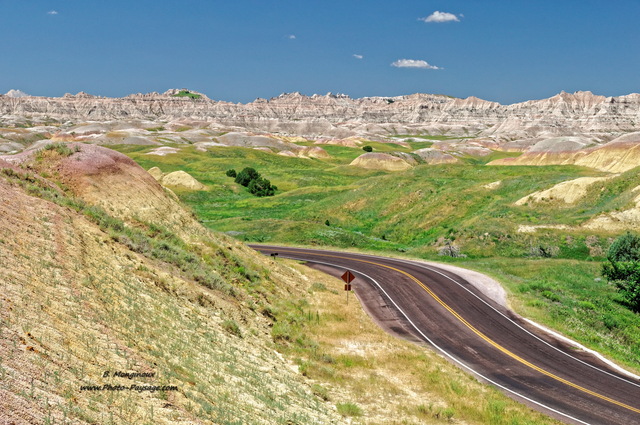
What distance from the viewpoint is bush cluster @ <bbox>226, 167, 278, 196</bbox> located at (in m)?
94.0

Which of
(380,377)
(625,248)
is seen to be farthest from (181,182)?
A: (380,377)

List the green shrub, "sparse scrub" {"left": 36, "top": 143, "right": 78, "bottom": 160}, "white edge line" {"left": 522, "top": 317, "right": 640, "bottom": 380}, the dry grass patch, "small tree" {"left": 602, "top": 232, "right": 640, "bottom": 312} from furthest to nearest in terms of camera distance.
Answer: the green shrub, "small tree" {"left": 602, "top": 232, "right": 640, "bottom": 312}, "sparse scrub" {"left": 36, "top": 143, "right": 78, "bottom": 160}, "white edge line" {"left": 522, "top": 317, "right": 640, "bottom": 380}, the dry grass patch

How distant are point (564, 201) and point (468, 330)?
39499 millimetres

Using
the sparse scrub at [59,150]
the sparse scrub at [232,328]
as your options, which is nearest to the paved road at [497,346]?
the sparse scrub at [232,328]

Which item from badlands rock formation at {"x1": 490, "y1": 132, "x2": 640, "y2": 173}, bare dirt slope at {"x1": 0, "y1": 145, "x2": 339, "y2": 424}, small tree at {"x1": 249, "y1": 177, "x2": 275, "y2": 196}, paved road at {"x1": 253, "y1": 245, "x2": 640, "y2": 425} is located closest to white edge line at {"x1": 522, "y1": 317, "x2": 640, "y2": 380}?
paved road at {"x1": 253, "y1": 245, "x2": 640, "y2": 425}

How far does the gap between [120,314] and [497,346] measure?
1783 cm

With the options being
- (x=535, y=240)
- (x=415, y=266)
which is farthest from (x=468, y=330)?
(x=535, y=240)

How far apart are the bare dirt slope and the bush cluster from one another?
65.9 meters

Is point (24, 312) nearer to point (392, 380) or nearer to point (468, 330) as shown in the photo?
point (392, 380)

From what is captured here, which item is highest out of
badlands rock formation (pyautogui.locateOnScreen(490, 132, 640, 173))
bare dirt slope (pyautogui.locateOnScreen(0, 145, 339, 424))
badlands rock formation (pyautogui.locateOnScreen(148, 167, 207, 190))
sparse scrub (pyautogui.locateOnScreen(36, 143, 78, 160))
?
badlands rock formation (pyautogui.locateOnScreen(490, 132, 640, 173))

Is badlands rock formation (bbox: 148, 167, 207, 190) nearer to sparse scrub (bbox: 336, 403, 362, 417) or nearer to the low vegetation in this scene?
the low vegetation

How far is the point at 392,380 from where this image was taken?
57.0ft

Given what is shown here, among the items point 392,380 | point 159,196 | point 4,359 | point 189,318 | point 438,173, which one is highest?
point 438,173

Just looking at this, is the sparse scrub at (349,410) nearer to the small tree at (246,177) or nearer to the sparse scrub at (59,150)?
the sparse scrub at (59,150)
